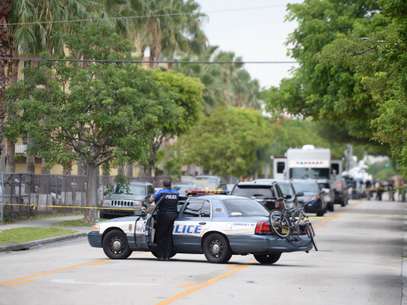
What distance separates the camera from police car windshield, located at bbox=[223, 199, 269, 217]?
21.9 m

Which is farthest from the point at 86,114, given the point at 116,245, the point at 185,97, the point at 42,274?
the point at 185,97

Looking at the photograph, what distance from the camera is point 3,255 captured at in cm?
2530

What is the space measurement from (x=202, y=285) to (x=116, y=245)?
5.78m

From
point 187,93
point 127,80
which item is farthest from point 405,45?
point 187,93

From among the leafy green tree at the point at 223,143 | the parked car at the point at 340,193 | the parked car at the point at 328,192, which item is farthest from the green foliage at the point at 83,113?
the leafy green tree at the point at 223,143

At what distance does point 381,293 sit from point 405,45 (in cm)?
401

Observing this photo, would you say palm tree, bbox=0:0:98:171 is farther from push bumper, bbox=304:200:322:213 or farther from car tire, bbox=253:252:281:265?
car tire, bbox=253:252:281:265

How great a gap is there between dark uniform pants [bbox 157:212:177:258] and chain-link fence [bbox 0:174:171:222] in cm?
1639

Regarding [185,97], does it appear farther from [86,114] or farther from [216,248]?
[216,248]

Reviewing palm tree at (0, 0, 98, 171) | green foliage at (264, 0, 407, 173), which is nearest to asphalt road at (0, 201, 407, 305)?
green foliage at (264, 0, 407, 173)

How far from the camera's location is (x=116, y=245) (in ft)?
74.1

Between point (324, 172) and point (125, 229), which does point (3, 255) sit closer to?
point (125, 229)

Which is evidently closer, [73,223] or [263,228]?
[263,228]

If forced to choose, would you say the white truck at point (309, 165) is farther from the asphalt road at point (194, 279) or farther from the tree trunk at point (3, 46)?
the asphalt road at point (194, 279)
